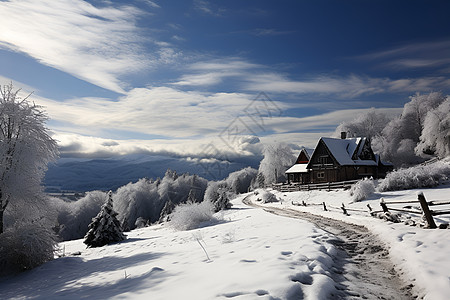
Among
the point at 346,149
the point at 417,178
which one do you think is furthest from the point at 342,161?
the point at 417,178

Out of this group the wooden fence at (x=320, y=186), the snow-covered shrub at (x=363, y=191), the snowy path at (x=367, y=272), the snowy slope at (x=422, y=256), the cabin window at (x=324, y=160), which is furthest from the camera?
the cabin window at (x=324, y=160)

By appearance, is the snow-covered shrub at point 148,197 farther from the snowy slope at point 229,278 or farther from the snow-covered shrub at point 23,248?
the snowy slope at point 229,278

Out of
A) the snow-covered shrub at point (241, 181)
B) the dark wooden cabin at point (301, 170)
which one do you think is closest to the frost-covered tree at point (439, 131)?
the dark wooden cabin at point (301, 170)

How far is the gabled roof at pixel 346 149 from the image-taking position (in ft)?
129

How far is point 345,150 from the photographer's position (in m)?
41.2

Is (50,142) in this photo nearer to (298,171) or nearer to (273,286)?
(273,286)

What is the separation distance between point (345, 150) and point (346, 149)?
0.79 metres

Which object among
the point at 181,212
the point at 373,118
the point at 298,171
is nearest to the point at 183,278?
the point at 181,212

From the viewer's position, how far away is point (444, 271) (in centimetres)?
588

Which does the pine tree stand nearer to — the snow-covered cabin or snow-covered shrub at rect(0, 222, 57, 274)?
snow-covered shrub at rect(0, 222, 57, 274)

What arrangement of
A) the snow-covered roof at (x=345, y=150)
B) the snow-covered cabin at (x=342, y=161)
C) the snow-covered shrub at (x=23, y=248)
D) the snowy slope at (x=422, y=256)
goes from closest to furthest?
the snowy slope at (x=422, y=256) → the snow-covered shrub at (x=23, y=248) → the snow-covered roof at (x=345, y=150) → the snow-covered cabin at (x=342, y=161)

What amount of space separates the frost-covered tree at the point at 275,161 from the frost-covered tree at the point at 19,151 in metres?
66.3

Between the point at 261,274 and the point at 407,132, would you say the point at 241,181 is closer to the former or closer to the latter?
the point at 407,132

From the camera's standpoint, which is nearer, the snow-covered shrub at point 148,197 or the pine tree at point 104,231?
the pine tree at point 104,231
